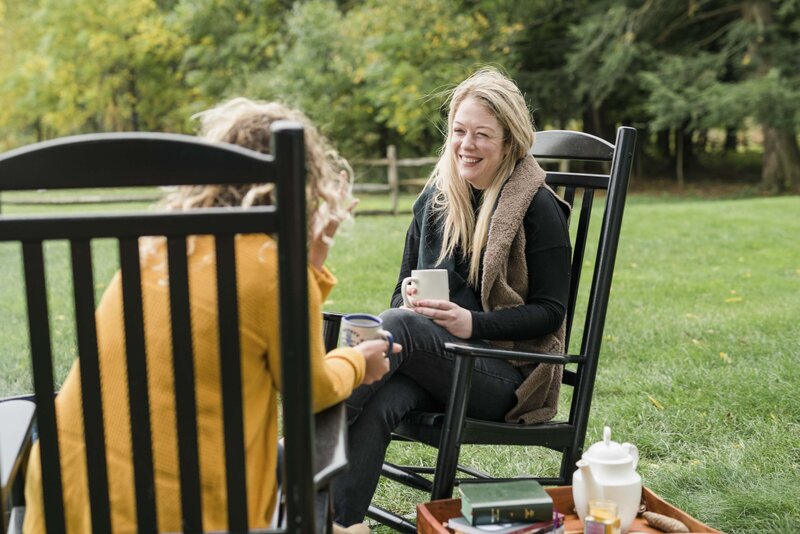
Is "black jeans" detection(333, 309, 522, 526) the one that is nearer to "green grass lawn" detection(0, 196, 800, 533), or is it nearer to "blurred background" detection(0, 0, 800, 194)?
"green grass lawn" detection(0, 196, 800, 533)

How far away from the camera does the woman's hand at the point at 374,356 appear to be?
→ 1.86m

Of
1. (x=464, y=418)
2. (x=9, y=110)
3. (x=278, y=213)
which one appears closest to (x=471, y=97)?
(x=464, y=418)

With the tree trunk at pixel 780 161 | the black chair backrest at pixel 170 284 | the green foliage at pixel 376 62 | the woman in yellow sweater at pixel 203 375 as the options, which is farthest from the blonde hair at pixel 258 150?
the tree trunk at pixel 780 161

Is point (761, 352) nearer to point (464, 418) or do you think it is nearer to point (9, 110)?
point (464, 418)

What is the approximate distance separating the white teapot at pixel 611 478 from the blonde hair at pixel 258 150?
0.98 metres

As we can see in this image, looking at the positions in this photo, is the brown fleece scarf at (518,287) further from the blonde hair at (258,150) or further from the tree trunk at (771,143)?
the tree trunk at (771,143)

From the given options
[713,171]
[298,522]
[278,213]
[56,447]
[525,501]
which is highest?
[278,213]

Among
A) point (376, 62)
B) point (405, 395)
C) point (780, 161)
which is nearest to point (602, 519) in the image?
point (405, 395)

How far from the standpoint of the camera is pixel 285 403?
139cm

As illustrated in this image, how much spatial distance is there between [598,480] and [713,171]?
2194cm

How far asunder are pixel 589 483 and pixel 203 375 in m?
1.14

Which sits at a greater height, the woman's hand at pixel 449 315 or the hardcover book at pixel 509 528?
the woman's hand at pixel 449 315

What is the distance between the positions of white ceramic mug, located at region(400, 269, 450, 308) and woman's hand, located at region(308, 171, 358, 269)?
2.27 ft

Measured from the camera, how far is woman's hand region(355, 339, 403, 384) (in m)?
1.86
